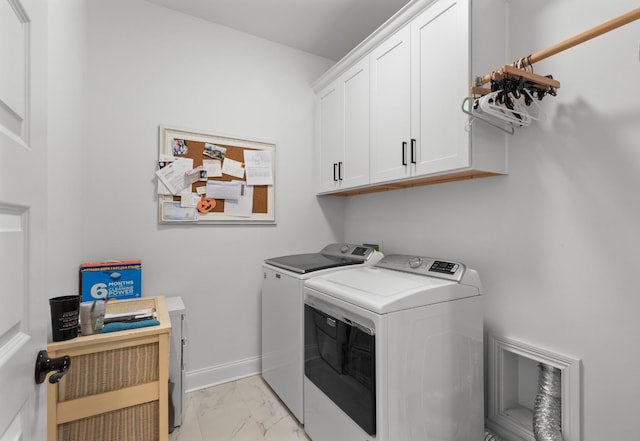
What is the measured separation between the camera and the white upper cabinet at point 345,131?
2.12 meters

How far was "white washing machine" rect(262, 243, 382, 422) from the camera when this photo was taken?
73.1 inches

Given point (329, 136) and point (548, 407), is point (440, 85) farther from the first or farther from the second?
point (548, 407)

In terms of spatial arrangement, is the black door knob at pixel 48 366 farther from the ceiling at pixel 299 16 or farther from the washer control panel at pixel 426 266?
the ceiling at pixel 299 16

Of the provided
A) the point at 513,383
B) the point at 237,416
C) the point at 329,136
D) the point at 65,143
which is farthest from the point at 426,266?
the point at 65,143

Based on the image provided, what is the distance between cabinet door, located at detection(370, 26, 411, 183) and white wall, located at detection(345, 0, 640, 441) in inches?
19.1

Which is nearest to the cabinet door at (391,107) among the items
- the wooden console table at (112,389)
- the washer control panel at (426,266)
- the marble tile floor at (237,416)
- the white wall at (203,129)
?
the washer control panel at (426,266)

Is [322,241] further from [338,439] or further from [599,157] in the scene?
[599,157]

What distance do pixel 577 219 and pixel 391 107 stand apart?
1126 millimetres

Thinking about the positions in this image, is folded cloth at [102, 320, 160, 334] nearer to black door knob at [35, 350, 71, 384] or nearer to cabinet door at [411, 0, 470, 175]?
black door knob at [35, 350, 71, 384]

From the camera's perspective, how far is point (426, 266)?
1.72 m

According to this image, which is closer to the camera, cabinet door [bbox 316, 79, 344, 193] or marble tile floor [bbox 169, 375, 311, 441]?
marble tile floor [bbox 169, 375, 311, 441]

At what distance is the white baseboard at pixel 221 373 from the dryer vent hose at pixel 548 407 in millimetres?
1854

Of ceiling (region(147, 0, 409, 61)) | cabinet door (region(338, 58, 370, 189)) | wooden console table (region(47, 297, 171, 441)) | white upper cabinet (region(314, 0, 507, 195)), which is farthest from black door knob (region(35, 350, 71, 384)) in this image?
ceiling (region(147, 0, 409, 61))

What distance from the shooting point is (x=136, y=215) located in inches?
81.0
